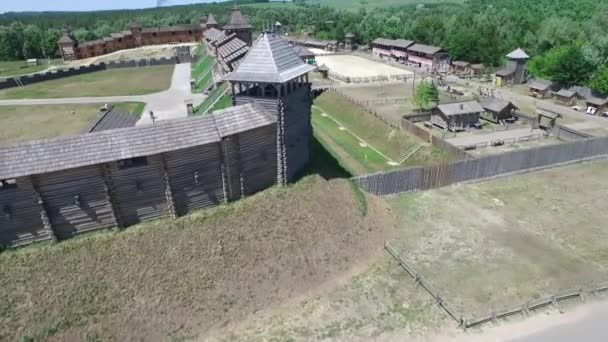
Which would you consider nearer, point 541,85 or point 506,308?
point 506,308

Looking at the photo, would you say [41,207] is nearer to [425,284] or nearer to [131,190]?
[131,190]

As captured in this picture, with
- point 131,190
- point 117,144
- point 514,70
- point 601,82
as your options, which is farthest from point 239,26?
point 601,82

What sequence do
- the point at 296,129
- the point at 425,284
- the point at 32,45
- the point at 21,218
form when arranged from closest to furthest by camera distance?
the point at 21,218 → the point at 425,284 → the point at 296,129 → the point at 32,45

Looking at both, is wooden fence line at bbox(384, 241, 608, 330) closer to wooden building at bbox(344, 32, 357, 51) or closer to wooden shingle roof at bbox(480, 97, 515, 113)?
wooden shingle roof at bbox(480, 97, 515, 113)

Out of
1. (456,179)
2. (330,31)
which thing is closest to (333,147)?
(456,179)

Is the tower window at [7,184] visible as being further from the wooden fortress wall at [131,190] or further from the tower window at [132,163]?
the tower window at [132,163]

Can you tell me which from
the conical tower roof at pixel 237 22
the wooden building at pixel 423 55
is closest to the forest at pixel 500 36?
the wooden building at pixel 423 55

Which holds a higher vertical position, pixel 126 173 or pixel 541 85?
pixel 126 173

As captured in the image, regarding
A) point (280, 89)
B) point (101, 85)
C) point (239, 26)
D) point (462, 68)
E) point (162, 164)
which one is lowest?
point (462, 68)
